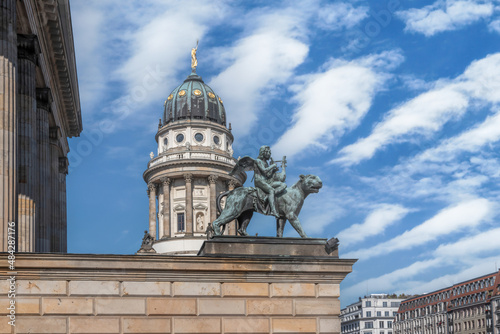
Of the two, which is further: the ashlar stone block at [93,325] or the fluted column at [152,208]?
the fluted column at [152,208]

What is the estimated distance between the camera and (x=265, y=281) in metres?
25.8

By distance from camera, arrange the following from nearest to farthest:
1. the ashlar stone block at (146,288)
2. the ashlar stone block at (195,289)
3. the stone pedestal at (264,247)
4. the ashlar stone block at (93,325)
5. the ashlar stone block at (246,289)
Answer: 1. the ashlar stone block at (93,325)
2. the ashlar stone block at (146,288)
3. the ashlar stone block at (195,289)
4. the ashlar stone block at (246,289)
5. the stone pedestal at (264,247)

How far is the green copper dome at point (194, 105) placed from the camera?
408 feet

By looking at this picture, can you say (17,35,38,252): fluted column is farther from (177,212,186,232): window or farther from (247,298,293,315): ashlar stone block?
(177,212,186,232): window

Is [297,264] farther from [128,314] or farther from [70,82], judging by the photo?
[70,82]

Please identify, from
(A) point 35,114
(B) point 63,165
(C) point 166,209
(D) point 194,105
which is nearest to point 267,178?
(A) point 35,114

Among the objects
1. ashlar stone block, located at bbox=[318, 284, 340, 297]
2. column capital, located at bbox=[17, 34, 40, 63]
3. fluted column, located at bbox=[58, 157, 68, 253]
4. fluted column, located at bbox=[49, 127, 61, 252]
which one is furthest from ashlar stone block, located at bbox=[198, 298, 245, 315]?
fluted column, located at bbox=[58, 157, 68, 253]

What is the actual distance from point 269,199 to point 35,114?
47.8ft

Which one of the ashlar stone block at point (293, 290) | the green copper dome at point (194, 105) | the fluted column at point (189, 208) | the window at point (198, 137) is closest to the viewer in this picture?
the ashlar stone block at point (293, 290)

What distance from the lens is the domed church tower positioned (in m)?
118

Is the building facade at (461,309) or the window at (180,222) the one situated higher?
the window at (180,222)

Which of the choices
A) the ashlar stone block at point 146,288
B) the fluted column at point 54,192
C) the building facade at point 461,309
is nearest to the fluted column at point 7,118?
the ashlar stone block at point 146,288

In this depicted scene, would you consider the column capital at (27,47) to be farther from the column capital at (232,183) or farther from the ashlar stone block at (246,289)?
the column capital at (232,183)

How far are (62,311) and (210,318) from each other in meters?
4.54
